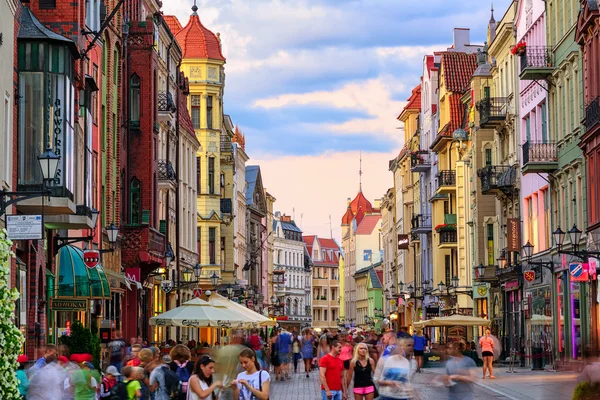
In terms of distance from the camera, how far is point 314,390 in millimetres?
37500

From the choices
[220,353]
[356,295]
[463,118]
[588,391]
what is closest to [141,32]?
[463,118]

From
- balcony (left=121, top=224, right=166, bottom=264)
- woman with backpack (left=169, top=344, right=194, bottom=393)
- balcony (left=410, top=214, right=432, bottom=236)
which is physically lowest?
woman with backpack (left=169, top=344, right=194, bottom=393)

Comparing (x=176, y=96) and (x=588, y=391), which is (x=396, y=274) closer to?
(x=176, y=96)

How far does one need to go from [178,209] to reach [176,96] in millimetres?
5945

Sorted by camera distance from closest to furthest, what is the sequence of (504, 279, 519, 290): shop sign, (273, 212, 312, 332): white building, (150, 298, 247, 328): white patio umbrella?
(150, 298, 247, 328): white patio umbrella < (504, 279, 519, 290): shop sign < (273, 212, 312, 332): white building

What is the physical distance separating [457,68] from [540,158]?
32730 millimetres

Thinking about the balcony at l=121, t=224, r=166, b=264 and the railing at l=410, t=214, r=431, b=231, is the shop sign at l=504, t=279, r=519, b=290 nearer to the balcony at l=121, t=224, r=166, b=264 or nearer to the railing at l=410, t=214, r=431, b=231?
the balcony at l=121, t=224, r=166, b=264

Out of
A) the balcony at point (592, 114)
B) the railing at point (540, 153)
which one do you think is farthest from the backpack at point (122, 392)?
the railing at point (540, 153)

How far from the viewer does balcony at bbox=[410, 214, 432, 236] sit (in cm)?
8602

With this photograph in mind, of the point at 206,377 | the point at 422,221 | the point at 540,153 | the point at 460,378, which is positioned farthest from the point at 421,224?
the point at 206,377

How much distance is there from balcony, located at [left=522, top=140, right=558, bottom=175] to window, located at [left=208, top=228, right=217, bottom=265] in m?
36.5

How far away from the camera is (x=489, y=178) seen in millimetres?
57812

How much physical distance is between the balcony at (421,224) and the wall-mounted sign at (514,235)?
31.8 meters

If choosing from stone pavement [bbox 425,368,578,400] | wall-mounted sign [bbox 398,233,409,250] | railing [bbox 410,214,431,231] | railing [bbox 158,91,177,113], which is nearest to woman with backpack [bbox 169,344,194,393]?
stone pavement [bbox 425,368,578,400]
